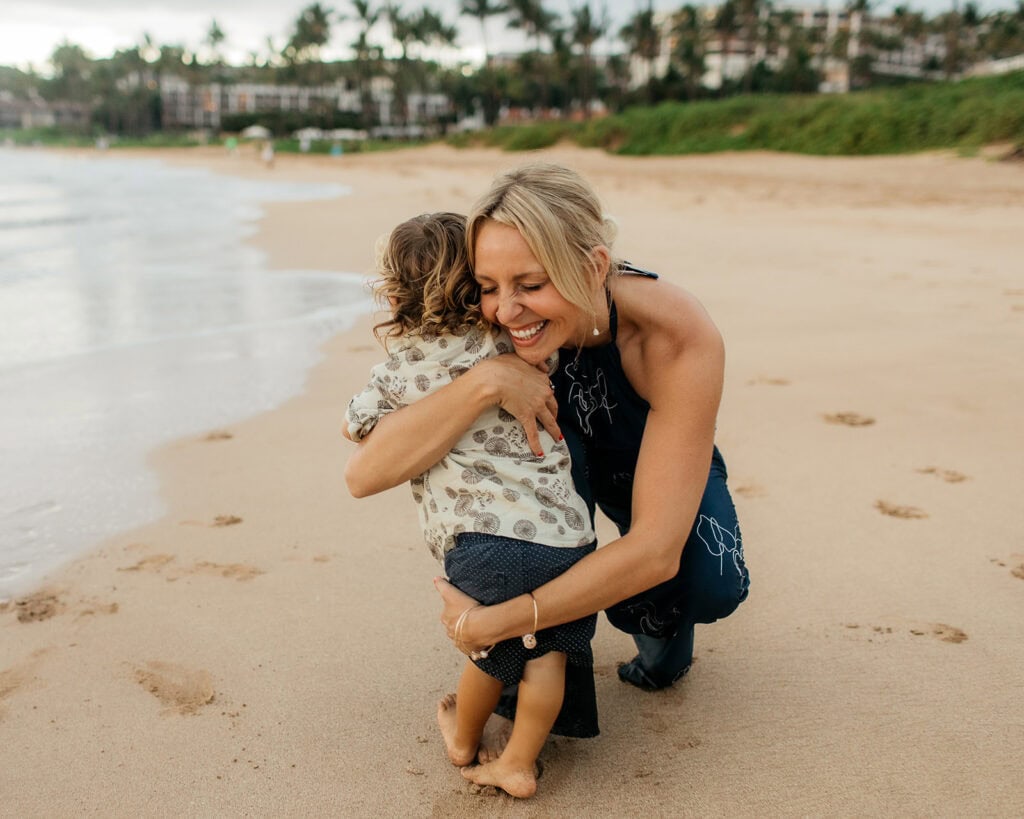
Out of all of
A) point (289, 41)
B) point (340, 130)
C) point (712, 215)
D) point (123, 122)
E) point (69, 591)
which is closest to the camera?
point (69, 591)

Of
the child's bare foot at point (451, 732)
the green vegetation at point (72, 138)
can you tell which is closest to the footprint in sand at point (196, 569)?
the child's bare foot at point (451, 732)

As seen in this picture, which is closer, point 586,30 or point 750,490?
point 750,490

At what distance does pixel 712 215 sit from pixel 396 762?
37.4 feet

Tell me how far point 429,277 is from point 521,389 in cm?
28

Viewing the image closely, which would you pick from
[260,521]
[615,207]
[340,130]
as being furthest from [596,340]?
[340,130]

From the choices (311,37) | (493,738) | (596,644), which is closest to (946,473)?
(596,644)

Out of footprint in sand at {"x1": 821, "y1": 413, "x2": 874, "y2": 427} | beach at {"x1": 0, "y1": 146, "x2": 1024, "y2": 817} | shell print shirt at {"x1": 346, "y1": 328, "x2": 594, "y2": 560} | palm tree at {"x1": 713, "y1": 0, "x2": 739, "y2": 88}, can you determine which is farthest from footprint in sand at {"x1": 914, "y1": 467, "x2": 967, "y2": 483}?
palm tree at {"x1": 713, "y1": 0, "x2": 739, "y2": 88}

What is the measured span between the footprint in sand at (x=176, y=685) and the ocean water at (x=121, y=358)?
27.3 inches

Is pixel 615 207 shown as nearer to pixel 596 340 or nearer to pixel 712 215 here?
pixel 712 215

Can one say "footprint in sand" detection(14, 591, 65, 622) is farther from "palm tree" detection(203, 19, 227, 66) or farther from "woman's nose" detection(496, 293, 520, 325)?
"palm tree" detection(203, 19, 227, 66)

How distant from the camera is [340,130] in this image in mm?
70250

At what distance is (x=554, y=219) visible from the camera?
171 centimetres

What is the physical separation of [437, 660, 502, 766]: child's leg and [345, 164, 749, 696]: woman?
15 cm

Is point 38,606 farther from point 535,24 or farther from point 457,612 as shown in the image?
point 535,24
